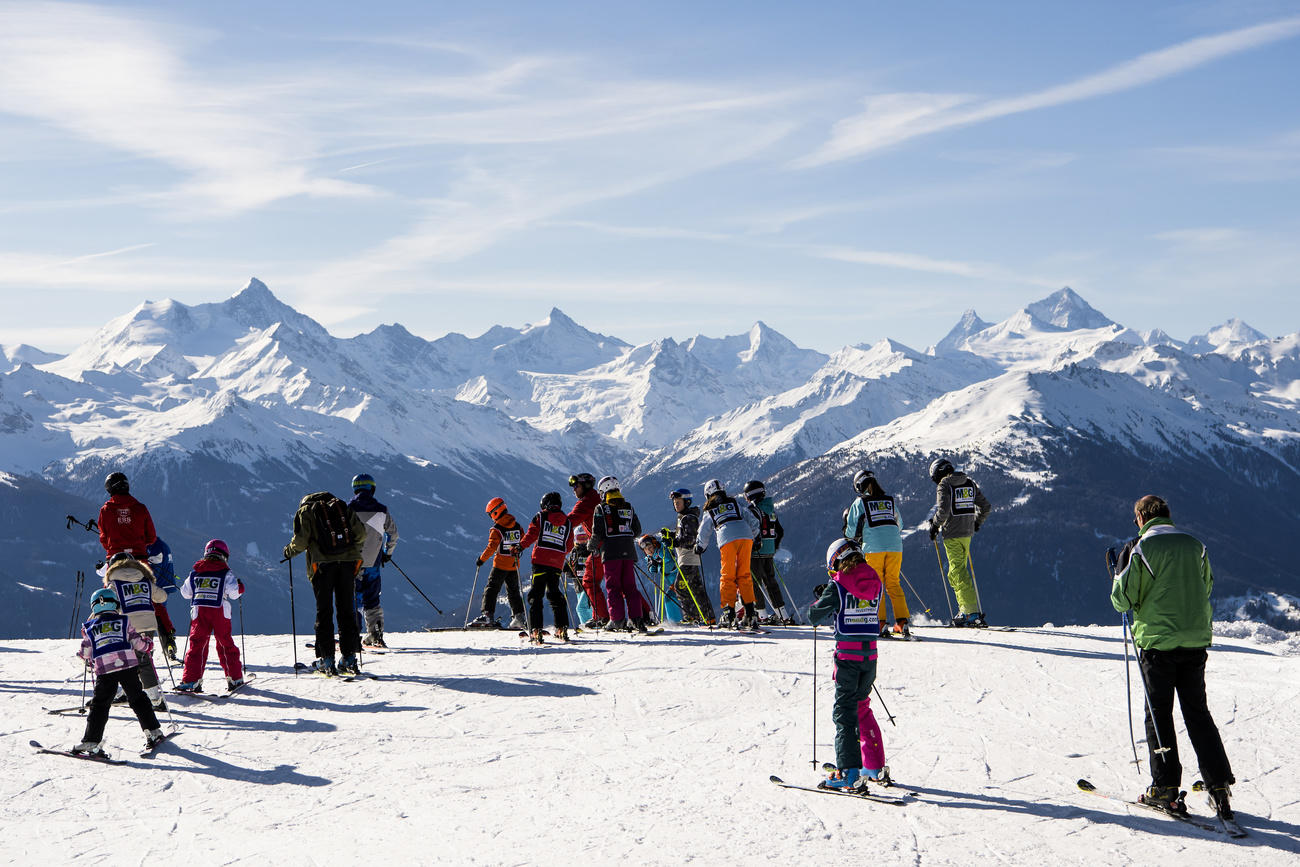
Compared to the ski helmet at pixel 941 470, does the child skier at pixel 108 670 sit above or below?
below

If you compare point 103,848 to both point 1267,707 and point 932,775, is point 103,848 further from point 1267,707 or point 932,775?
point 1267,707

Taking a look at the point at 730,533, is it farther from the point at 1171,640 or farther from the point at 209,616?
the point at 1171,640

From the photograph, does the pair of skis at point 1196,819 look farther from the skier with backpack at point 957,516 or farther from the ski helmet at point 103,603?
the ski helmet at point 103,603

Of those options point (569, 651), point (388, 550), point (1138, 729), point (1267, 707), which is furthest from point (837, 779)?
point (388, 550)

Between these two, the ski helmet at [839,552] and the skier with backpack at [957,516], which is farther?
the skier with backpack at [957,516]

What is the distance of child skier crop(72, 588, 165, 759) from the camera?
11547 mm

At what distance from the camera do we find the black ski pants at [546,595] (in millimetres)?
17078

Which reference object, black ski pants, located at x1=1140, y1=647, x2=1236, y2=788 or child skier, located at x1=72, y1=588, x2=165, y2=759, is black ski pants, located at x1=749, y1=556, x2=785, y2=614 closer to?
black ski pants, located at x1=1140, y1=647, x2=1236, y2=788

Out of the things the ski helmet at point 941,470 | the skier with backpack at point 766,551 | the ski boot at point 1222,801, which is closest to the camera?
the ski boot at point 1222,801

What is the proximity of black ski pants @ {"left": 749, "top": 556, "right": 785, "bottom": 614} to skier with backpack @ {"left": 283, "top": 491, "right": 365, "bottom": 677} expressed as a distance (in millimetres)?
7652

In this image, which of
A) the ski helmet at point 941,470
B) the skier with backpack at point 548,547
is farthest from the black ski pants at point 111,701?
the ski helmet at point 941,470

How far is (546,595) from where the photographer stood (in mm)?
17781

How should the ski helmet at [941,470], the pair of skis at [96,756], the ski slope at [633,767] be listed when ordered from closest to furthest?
the ski slope at [633,767] → the pair of skis at [96,756] → the ski helmet at [941,470]

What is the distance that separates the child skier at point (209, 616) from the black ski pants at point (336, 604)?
3.63ft
